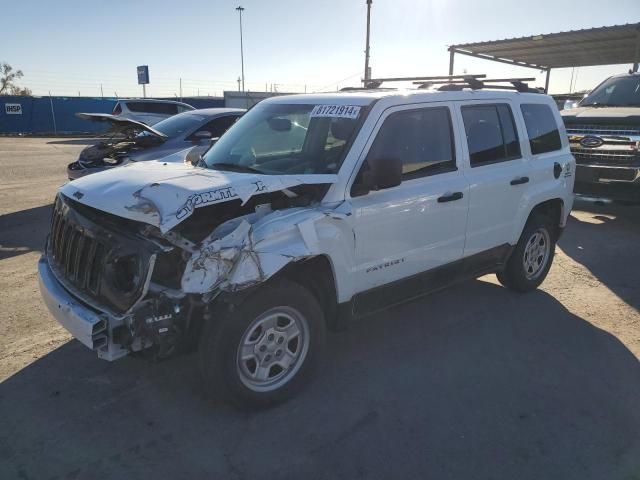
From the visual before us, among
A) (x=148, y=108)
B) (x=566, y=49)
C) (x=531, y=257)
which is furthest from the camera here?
(x=148, y=108)

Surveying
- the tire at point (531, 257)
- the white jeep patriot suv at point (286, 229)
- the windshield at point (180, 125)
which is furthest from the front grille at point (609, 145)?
the windshield at point (180, 125)

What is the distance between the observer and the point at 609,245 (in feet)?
23.9

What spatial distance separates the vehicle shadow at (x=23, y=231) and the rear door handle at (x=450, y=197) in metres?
5.07

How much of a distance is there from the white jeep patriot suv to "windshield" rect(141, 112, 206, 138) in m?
4.76

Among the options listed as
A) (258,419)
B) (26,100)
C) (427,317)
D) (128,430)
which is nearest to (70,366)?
(128,430)

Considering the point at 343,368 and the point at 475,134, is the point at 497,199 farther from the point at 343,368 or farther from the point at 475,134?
the point at 343,368

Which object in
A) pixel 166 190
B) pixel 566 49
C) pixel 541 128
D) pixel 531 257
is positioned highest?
pixel 566 49

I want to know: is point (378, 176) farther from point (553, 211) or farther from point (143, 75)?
point (143, 75)

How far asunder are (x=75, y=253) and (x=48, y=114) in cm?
3102

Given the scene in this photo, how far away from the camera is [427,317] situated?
4.79 m

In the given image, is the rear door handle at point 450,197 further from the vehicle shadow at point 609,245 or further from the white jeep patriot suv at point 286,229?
the vehicle shadow at point 609,245

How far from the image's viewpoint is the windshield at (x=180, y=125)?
356 inches

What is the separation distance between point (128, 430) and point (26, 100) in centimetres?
3169

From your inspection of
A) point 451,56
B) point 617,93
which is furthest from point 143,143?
point 451,56
